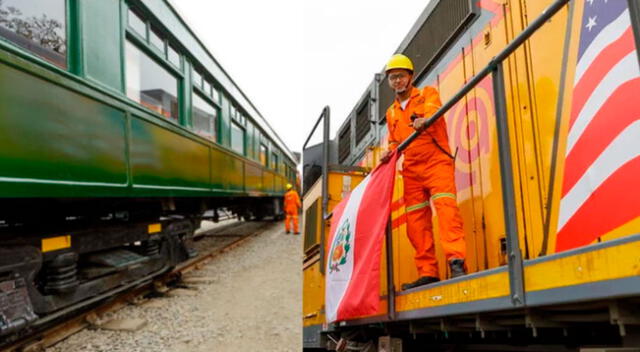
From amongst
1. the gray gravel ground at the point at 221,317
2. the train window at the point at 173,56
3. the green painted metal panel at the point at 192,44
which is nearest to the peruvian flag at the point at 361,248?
the gray gravel ground at the point at 221,317

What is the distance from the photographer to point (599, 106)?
166 cm

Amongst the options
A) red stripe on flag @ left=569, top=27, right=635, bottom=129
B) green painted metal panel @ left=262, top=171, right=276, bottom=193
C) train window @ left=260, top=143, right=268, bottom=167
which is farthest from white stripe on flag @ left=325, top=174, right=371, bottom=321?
train window @ left=260, top=143, right=268, bottom=167

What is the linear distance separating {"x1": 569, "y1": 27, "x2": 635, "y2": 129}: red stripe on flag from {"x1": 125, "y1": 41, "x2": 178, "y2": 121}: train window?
178 inches

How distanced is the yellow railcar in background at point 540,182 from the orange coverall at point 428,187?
21 cm

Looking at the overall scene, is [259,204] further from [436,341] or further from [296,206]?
[436,341]

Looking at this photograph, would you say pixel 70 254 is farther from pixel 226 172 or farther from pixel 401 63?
pixel 226 172

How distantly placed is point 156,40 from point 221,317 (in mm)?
3641

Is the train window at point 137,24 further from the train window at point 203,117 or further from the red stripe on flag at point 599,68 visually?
the red stripe on flag at point 599,68

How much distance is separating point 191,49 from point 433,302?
6.02 metres

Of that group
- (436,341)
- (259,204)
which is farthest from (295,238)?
(436,341)

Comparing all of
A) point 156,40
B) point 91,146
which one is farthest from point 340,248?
point 156,40

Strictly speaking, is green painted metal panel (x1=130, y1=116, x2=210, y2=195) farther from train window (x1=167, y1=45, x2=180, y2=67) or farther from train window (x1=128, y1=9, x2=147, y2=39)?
train window (x1=128, y1=9, x2=147, y2=39)

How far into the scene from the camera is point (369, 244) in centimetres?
239

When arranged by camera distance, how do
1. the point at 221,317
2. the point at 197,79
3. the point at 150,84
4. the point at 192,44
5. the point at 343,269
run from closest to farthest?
1. the point at 343,269
2. the point at 221,317
3. the point at 150,84
4. the point at 192,44
5. the point at 197,79
